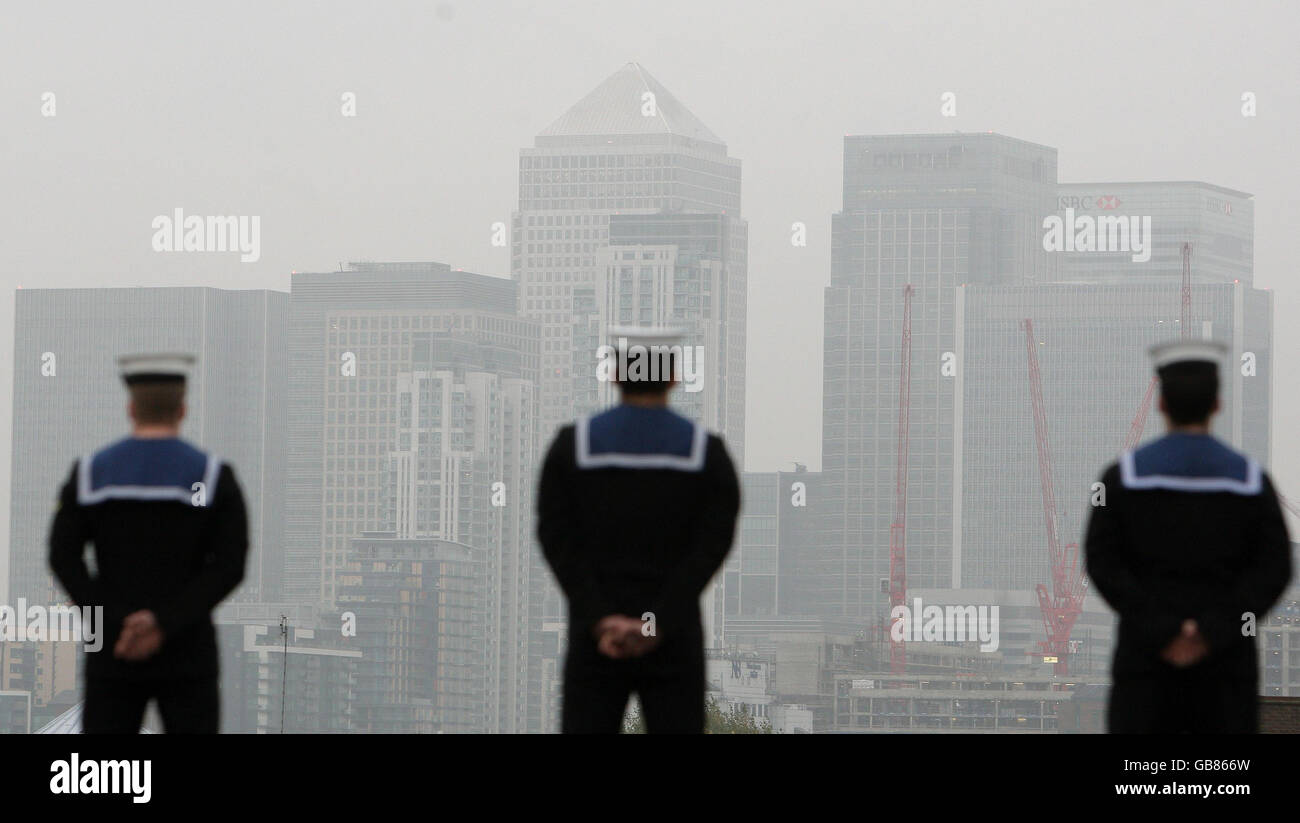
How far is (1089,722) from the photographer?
18025 centimetres

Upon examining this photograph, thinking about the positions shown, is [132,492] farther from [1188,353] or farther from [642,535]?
[1188,353]

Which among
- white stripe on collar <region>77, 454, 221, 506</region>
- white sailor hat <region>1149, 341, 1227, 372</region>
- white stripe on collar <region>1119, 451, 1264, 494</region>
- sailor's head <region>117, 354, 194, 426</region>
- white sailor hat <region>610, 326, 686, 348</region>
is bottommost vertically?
white stripe on collar <region>77, 454, 221, 506</region>

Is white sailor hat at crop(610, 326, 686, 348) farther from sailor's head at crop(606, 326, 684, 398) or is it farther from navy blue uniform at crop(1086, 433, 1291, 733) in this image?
navy blue uniform at crop(1086, 433, 1291, 733)

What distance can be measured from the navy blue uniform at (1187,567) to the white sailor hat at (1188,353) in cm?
22

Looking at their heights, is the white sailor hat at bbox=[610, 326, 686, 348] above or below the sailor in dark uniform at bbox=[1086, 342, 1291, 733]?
above

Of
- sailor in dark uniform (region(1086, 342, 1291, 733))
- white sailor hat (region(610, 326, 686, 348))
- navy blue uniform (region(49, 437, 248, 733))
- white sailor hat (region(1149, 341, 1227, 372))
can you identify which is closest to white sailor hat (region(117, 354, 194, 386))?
navy blue uniform (region(49, 437, 248, 733))

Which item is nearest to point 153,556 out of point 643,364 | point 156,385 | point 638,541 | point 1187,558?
point 156,385

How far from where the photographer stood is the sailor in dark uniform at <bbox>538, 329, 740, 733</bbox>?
5.64 meters

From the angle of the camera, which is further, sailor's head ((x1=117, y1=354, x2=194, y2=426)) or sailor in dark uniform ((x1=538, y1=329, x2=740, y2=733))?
sailor in dark uniform ((x1=538, y1=329, x2=740, y2=733))

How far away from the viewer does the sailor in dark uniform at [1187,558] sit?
548 centimetres

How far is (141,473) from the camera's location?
18.2ft
